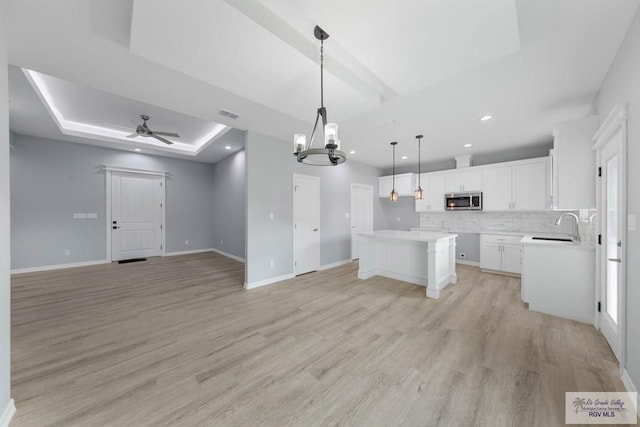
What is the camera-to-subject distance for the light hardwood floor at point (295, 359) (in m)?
1.51

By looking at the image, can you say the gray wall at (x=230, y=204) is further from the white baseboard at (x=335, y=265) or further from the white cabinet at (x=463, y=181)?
the white cabinet at (x=463, y=181)

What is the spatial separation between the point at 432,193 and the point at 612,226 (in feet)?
12.2

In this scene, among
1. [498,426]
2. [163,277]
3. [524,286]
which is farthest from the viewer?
[163,277]

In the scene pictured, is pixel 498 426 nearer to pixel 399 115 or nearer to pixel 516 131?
pixel 399 115

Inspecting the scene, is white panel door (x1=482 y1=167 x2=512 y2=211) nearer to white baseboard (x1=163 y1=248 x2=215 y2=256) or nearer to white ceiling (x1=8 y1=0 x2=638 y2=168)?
white ceiling (x1=8 y1=0 x2=638 y2=168)

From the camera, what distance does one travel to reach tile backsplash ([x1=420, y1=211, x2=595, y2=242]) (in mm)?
4648

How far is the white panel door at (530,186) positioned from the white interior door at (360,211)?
10.4ft

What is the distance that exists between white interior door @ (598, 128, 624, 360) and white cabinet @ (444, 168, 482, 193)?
9.37 feet

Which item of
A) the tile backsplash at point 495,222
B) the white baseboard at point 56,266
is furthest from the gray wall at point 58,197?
the tile backsplash at point 495,222

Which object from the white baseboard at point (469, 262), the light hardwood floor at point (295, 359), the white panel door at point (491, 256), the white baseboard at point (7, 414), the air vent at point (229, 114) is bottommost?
the light hardwood floor at point (295, 359)

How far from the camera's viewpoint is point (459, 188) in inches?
214

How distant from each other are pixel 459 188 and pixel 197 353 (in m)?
5.85

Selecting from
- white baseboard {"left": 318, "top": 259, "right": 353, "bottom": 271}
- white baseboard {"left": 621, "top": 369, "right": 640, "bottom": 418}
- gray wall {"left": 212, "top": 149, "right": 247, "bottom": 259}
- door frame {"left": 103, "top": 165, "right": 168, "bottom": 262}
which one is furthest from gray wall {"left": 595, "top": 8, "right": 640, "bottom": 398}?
door frame {"left": 103, "top": 165, "right": 168, "bottom": 262}

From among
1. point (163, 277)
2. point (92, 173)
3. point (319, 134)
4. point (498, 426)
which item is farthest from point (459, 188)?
point (92, 173)
